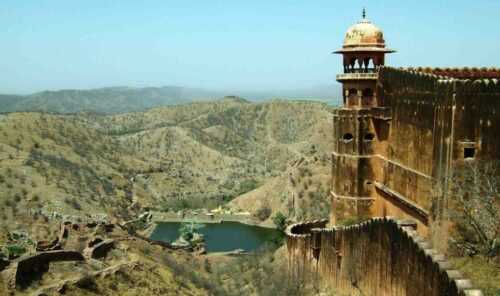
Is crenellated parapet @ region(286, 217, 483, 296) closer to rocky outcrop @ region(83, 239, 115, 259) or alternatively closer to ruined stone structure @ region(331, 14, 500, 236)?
ruined stone structure @ region(331, 14, 500, 236)

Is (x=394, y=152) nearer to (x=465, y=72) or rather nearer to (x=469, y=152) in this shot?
(x=465, y=72)

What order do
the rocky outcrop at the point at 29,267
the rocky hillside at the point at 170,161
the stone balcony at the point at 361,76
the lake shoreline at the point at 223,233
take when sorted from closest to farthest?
the rocky outcrop at the point at 29,267
the stone balcony at the point at 361,76
the lake shoreline at the point at 223,233
the rocky hillside at the point at 170,161

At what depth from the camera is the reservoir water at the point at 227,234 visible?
149 ft

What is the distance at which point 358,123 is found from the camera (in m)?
22.3

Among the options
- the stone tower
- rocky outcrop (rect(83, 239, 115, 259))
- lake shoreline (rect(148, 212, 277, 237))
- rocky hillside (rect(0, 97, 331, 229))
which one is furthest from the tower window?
lake shoreline (rect(148, 212, 277, 237))

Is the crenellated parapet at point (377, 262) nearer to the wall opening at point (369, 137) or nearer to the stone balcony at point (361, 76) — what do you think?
the wall opening at point (369, 137)

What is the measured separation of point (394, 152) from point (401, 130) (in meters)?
1.35

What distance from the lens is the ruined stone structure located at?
1452cm

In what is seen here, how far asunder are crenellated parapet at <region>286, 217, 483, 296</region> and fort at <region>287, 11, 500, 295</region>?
0.03 m

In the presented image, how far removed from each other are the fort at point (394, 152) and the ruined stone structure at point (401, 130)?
0.03 meters

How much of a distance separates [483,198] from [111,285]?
408 inches

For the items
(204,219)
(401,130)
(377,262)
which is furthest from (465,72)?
(204,219)

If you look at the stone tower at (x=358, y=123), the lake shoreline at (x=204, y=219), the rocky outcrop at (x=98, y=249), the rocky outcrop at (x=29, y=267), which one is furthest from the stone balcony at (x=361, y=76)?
the lake shoreline at (x=204, y=219)

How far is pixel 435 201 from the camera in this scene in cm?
1562
